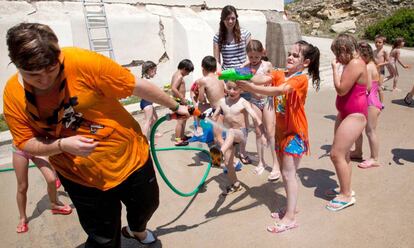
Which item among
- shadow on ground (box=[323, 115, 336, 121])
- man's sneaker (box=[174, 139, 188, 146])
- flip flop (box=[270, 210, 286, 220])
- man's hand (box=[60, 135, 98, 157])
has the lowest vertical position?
shadow on ground (box=[323, 115, 336, 121])

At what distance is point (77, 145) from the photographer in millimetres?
1940

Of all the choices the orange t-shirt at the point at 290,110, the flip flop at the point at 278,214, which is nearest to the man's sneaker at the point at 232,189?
the flip flop at the point at 278,214

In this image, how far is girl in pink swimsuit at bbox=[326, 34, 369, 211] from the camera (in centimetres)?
334

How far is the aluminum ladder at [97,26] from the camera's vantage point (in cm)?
786

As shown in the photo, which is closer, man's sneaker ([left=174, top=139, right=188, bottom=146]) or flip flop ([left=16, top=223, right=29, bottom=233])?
flip flop ([left=16, top=223, right=29, bottom=233])

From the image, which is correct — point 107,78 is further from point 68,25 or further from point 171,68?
point 171,68

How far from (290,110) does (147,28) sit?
691 cm

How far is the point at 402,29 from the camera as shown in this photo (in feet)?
59.4

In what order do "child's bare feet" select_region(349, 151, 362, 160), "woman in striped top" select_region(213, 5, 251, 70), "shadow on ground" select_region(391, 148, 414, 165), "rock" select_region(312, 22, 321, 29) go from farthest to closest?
"rock" select_region(312, 22, 321, 29)
"woman in striped top" select_region(213, 5, 251, 70)
"child's bare feet" select_region(349, 151, 362, 160)
"shadow on ground" select_region(391, 148, 414, 165)

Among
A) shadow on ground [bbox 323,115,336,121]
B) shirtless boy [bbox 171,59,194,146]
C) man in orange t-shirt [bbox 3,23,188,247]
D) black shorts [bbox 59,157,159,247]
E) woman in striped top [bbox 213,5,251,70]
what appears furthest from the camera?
shadow on ground [bbox 323,115,336,121]

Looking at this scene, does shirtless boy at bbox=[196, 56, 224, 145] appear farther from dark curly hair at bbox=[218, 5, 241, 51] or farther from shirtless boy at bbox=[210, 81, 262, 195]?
shirtless boy at bbox=[210, 81, 262, 195]

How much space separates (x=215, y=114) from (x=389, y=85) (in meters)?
7.50

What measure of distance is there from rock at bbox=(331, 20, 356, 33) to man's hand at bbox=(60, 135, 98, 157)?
863 inches

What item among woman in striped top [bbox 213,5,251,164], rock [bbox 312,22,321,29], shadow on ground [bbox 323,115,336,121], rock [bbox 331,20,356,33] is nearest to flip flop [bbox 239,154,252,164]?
woman in striped top [bbox 213,5,251,164]
